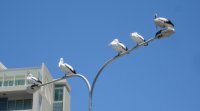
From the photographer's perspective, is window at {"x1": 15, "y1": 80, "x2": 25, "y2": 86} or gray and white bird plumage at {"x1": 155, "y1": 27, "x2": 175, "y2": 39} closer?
gray and white bird plumage at {"x1": 155, "y1": 27, "x2": 175, "y2": 39}

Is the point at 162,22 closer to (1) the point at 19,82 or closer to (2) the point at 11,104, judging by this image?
(1) the point at 19,82

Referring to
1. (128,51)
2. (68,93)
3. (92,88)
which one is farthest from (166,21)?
(68,93)

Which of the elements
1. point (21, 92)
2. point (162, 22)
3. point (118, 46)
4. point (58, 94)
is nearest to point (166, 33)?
point (162, 22)

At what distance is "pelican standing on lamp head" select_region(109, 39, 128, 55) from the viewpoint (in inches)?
706

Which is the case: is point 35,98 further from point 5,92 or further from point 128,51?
point 128,51

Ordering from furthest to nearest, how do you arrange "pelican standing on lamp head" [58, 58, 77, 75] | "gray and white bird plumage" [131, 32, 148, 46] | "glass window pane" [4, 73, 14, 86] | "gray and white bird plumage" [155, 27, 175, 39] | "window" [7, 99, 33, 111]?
"window" [7, 99, 33, 111]
"glass window pane" [4, 73, 14, 86]
"pelican standing on lamp head" [58, 58, 77, 75]
"gray and white bird plumage" [131, 32, 148, 46]
"gray and white bird plumage" [155, 27, 175, 39]

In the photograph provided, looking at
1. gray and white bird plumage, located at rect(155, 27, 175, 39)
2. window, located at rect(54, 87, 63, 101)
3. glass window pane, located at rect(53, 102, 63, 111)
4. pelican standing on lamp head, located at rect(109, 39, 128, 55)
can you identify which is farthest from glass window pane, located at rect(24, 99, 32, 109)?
gray and white bird plumage, located at rect(155, 27, 175, 39)

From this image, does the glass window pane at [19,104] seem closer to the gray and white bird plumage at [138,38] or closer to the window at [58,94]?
the window at [58,94]

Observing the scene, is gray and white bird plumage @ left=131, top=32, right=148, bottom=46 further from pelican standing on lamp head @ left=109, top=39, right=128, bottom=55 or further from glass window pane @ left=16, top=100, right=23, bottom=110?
glass window pane @ left=16, top=100, right=23, bottom=110

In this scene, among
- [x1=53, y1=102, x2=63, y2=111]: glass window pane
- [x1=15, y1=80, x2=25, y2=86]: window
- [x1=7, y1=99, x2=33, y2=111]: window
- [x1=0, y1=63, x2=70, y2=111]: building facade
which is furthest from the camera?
[x1=53, y1=102, x2=63, y2=111]: glass window pane

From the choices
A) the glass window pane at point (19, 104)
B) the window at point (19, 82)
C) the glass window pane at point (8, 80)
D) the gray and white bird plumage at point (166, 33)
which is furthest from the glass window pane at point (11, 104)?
the gray and white bird plumage at point (166, 33)

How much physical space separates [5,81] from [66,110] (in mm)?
11968

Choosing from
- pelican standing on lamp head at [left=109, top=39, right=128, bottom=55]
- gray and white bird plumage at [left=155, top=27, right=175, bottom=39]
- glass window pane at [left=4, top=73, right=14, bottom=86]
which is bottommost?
gray and white bird plumage at [left=155, top=27, right=175, bottom=39]

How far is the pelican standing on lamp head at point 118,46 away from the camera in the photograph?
17.9 m
